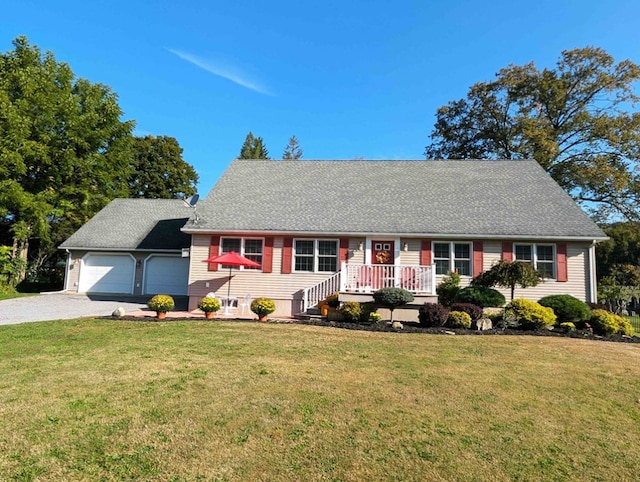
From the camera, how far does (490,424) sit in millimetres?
4336

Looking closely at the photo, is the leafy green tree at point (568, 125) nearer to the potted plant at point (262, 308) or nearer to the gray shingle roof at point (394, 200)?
the gray shingle roof at point (394, 200)

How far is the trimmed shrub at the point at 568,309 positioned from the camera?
37.7ft

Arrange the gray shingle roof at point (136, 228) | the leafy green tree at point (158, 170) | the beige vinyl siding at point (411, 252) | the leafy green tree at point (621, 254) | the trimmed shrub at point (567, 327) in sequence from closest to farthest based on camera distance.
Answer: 1. the trimmed shrub at point (567, 327)
2. the beige vinyl siding at point (411, 252)
3. the gray shingle roof at point (136, 228)
4. the leafy green tree at point (621, 254)
5. the leafy green tree at point (158, 170)

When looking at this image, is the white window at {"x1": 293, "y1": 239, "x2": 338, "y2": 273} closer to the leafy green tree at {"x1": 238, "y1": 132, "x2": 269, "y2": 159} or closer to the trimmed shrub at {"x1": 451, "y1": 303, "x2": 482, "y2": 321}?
the trimmed shrub at {"x1": 451, "y1": 303, "x2": 482, "y2": 321}

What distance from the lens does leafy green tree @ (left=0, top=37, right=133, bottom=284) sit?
21.5 metres

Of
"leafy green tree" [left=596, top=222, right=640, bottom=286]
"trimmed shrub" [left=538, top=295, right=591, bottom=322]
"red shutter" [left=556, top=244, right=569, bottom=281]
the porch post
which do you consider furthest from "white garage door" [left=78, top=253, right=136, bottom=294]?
"leafy green tree" [left=596, top=222, right=640, bottom=286]

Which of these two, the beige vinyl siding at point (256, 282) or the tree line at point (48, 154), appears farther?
the tree line at point (48, 154)

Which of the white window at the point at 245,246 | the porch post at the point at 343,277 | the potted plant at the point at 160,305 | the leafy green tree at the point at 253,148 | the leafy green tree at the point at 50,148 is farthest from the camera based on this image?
the leafy green tree at the point at 253,148

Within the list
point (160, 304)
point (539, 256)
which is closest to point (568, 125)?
point (539, 256)

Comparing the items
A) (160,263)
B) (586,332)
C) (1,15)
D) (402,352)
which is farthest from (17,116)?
(586,332)

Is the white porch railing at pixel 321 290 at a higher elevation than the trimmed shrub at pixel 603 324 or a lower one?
higher

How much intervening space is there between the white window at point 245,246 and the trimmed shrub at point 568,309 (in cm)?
987

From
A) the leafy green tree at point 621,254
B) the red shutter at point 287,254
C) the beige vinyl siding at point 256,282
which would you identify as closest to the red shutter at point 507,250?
the beige vinyl siding at point 256,282

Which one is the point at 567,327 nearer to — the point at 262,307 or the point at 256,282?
the point at 262,307
